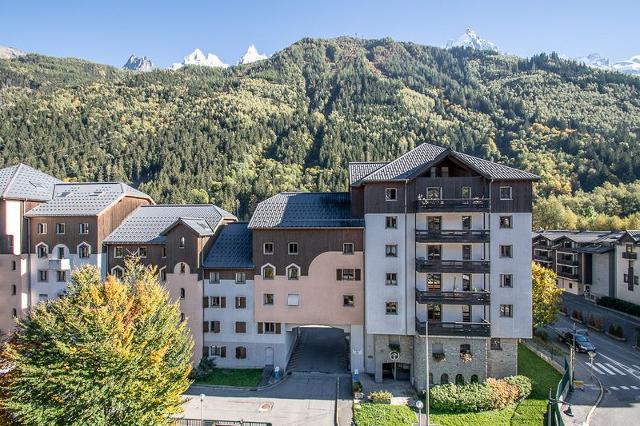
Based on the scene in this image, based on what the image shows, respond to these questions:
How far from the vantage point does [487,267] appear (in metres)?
35.6

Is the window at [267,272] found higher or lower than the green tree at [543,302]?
higher

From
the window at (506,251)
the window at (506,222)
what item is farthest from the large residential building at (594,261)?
the window at (506,222)

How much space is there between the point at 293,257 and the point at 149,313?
16464mm

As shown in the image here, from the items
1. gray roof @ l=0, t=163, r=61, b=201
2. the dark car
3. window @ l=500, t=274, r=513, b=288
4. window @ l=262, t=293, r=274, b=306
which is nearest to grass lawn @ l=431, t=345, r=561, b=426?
window @ l=500, t=274, r=513, b=288

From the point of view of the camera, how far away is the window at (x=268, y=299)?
40125mm

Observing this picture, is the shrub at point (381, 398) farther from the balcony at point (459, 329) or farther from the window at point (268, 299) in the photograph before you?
the window at point (268, 299)

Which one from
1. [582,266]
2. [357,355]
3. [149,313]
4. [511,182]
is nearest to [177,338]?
[149,313]

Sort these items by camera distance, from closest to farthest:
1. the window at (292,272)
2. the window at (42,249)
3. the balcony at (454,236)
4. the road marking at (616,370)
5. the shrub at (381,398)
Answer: the shrub at (381,398), the balcony at (454,236), the window at (292,272), the road marking at (616,370), the window at (42,249)

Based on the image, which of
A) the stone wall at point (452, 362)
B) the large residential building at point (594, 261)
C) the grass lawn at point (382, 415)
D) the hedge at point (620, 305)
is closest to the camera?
the grass lawn at point (382, 415)

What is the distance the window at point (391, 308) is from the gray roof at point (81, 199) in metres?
32.3

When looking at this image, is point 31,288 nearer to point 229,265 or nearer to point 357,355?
point 229,265

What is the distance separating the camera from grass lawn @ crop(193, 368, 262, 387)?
124ft

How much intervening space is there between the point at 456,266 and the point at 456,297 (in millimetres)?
2852

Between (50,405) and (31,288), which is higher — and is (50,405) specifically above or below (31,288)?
below
